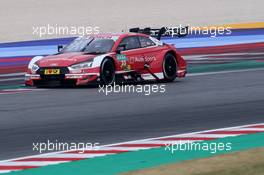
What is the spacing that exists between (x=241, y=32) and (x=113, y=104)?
22.3 metres

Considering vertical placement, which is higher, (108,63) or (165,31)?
(165,31)

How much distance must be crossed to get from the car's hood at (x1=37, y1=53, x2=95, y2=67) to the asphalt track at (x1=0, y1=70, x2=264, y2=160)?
0.58 metres

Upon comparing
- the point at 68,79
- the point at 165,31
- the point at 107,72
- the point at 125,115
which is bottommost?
the point at 125,115

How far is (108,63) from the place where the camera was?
2011 cm

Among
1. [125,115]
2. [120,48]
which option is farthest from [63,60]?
[125,115]

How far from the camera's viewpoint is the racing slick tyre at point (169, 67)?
2145cm

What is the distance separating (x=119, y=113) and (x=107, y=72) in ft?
14.8

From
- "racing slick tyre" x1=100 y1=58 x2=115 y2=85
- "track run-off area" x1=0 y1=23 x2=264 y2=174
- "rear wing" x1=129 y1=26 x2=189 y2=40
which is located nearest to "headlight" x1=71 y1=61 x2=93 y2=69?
"racing slick tyre" x1=100 y1=58 x2=115 y2=85

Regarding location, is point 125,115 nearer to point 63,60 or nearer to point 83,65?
point 83,65

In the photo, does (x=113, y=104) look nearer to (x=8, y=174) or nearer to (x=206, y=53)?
(x=8, y=174)

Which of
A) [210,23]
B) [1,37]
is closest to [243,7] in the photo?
[210,23]

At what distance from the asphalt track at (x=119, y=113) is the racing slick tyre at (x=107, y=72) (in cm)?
38

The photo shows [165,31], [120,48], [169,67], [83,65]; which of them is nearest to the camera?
[83,65]

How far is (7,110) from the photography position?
16141mm
